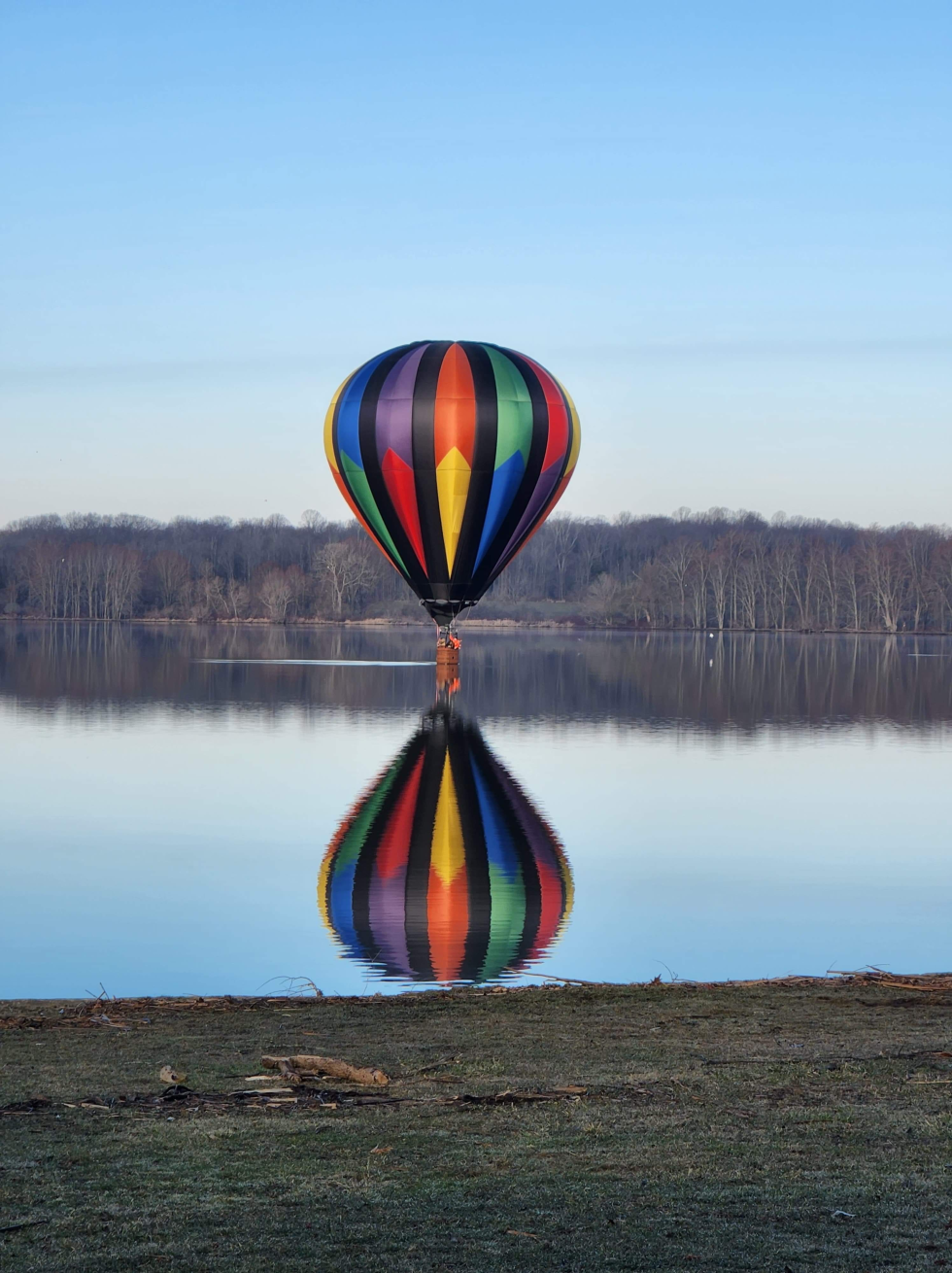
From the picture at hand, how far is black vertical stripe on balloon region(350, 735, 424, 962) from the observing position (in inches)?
527

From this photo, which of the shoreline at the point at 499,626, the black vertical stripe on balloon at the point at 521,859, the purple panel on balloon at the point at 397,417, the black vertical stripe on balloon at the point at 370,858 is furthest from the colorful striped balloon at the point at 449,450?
the shoreline at the point at 499,626

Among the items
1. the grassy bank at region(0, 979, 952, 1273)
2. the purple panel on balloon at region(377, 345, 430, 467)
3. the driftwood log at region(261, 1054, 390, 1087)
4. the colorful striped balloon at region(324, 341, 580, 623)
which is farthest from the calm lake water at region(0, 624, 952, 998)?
the purple panel on balloon at region(377, 345, 430, 467)

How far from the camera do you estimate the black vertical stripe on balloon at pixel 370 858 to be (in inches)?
527

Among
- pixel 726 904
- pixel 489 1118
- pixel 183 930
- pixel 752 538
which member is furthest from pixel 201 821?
pixel 752 538

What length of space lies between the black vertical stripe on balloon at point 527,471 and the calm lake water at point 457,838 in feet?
13.2

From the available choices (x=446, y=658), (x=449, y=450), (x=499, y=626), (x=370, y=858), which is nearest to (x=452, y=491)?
(x=449, y=450)

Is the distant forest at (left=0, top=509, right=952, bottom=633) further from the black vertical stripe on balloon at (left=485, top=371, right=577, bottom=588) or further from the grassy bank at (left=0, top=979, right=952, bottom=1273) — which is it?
the grassy bank at (left=0, top=979, right=952, bottom=1273)

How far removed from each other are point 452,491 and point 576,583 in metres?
113

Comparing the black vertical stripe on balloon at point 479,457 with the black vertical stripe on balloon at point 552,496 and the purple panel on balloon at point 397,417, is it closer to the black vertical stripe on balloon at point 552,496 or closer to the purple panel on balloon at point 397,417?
the black vertical stripe on balloon at point 552,496

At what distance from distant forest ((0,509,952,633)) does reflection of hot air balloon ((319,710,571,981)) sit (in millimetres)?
100070

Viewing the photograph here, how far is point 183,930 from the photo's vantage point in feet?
45.8

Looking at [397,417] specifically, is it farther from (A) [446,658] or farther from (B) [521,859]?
(B) [521,859]

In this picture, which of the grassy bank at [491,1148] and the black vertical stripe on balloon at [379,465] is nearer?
the grassy bank at [491,1148]

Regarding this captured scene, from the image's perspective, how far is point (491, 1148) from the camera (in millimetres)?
5789
